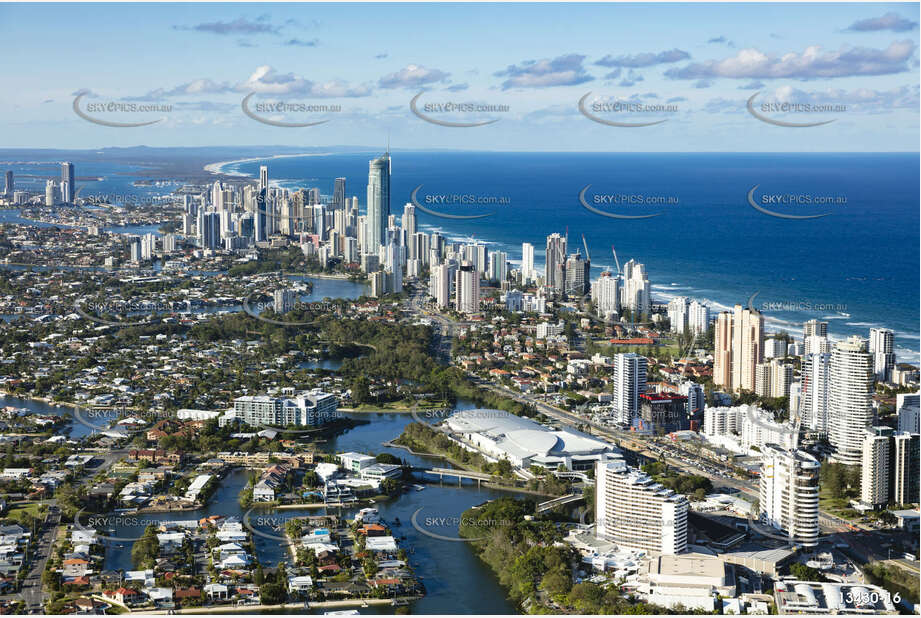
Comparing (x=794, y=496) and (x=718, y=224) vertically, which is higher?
(x=718, y=224)

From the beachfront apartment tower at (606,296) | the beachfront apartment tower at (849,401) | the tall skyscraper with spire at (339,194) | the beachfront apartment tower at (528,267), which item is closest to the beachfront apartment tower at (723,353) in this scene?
the beachfront apartment tower at (849,401)

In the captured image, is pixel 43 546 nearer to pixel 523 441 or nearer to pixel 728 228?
pixel 523 441

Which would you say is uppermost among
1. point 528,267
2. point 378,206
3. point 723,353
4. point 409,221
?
point 378,206

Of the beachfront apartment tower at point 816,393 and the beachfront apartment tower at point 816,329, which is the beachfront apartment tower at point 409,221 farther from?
the beachfront apartment tower at point 816,393

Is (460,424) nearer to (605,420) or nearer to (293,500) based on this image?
(605,420)

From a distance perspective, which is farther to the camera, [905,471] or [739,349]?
[739,349]

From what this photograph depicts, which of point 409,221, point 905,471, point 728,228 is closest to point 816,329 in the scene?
point 905,471

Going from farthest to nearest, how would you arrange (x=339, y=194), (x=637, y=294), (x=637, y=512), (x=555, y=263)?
(x=339, y=194), (x=555, y=263), (x=637, y=294), (x=637, y=512)

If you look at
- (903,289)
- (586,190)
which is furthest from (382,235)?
(586,190)
